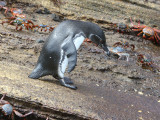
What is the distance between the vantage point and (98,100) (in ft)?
9.71

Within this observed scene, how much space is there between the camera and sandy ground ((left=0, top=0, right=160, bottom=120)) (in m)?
2.50

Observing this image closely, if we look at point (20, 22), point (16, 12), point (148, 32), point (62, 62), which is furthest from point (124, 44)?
point (62, 62)

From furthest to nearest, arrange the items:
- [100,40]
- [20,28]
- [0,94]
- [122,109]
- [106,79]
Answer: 1. [20,28]
2. [106,79]
3. [100,40]
4. [122,109]
5. [0,94]

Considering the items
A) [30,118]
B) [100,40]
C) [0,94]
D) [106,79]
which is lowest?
[106,79]

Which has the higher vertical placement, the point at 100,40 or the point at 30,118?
the point at 100,40

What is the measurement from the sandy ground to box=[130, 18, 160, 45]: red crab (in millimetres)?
216

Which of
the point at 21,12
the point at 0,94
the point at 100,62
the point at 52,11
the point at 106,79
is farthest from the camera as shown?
the point at 52,11

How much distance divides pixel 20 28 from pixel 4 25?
1.56 ft

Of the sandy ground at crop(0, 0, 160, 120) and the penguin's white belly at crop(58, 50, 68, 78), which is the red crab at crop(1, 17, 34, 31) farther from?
the penguin's white belly at crop(58, 50, 68, 78)

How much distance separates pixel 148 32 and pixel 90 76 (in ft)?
11.8

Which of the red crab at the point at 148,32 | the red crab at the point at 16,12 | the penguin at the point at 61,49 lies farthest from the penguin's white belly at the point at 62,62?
the red crab at the point at 148,32

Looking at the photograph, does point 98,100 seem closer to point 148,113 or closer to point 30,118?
point 148,113

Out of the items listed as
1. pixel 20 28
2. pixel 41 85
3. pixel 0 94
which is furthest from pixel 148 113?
pixel 20 28

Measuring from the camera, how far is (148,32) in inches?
278
